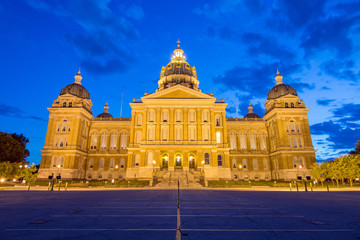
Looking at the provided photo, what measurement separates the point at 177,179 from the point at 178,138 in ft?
35.8

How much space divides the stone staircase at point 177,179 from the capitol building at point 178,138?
69 centimetres

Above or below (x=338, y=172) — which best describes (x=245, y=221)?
below

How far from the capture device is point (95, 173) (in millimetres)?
62281

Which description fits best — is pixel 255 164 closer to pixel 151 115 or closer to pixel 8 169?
pixel 151 115

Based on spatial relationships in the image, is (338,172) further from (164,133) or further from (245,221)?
(245,221)

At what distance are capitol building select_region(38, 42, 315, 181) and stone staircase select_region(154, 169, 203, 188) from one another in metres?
0.69

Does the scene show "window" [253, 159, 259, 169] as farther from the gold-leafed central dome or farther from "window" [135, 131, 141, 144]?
"window" [135, 131, 141, 144]

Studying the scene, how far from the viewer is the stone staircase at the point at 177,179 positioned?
3875 cm

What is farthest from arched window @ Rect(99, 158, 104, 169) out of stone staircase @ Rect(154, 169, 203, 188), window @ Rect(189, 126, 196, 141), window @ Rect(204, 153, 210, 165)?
window @ Rect(204, 153, 210, 165)

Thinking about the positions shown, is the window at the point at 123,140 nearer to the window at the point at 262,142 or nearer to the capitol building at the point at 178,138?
the capitol building at the point at 178,138

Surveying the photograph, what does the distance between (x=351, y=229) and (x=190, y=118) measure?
45888 mm

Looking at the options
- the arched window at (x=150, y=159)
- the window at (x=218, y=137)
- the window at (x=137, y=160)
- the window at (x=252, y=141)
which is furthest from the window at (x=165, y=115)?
the window at (x=252, y=141)

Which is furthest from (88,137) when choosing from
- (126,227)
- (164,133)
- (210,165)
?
(126,227)

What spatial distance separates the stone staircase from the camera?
38.8 meters
